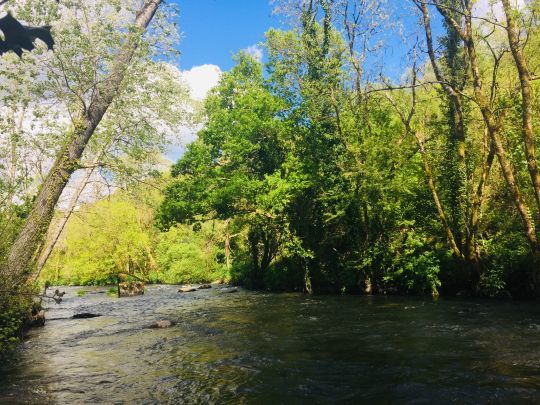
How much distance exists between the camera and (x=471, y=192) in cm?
1988

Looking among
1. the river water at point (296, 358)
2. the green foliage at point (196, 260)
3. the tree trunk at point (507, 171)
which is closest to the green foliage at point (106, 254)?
the green foliage at point (196, 260)

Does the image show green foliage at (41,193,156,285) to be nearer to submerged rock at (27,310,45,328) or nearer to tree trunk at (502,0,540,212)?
submerged rock at (27,310,45,328)

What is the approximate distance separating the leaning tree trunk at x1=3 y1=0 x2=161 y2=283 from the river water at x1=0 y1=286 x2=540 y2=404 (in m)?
2.92

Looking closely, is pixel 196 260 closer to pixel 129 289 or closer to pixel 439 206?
pixel 129 289

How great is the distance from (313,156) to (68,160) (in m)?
17.6

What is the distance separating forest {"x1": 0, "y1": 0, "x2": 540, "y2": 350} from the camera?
1280 centimetres

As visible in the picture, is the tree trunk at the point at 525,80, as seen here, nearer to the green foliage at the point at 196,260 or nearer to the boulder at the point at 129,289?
the boulder at the point at 129,289

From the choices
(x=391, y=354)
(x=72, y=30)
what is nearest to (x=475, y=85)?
(x=391, y=354)

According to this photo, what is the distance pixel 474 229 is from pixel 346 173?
7299 mm

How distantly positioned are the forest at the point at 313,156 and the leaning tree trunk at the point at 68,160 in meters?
0.05

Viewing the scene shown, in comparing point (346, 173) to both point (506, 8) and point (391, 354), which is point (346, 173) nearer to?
point (506, 8)

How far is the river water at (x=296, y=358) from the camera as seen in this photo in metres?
7.29

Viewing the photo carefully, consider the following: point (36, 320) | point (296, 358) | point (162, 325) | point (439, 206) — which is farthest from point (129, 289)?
point (296, 358)

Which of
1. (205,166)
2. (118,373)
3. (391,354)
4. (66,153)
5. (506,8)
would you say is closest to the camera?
(118,373)
